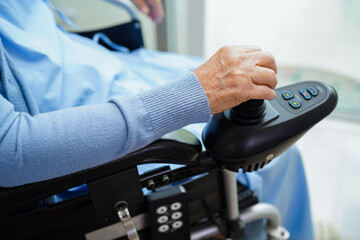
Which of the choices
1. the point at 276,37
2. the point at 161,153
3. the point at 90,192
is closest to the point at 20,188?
the point at 90,192

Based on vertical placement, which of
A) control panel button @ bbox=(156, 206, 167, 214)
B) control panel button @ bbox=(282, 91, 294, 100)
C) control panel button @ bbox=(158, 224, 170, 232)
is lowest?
control panel button @ bbox=(158, 224, 170, 232)

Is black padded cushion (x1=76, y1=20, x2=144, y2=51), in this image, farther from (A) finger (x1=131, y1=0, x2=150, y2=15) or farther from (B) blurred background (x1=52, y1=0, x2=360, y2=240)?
(B) blurred background (x1=52, y1=0, x2=360, y2=240)

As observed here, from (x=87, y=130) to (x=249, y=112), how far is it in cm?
25

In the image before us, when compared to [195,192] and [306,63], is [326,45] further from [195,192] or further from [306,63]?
[195,192]

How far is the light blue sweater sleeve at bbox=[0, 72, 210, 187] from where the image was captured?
0.36m

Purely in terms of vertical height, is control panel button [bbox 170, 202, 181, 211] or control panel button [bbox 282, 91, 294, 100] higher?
control panel button [bbox 282, 91, 294, 100]

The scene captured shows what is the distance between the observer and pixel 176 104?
1.35 ft

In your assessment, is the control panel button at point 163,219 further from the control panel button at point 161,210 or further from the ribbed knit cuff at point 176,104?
the ribbed knit cuff at point 176,104

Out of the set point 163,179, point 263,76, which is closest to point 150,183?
point 163,179

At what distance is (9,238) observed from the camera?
0.44 m

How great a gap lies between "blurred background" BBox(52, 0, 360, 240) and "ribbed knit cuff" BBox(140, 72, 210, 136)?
0.83 metres

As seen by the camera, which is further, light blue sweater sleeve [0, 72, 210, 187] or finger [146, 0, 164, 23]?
finger [146, 0, 164, 23]

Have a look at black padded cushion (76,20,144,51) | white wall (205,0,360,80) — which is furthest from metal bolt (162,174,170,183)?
white wall (205,0,360,80)

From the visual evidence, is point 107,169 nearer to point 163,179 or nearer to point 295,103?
point 163,179
